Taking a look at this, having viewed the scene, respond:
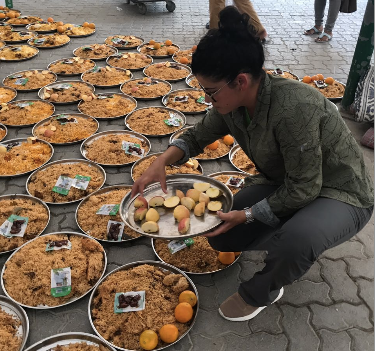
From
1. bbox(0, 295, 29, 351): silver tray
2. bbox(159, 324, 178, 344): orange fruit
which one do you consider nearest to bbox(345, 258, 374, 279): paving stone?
bbox(159, 324, 178, 344): orange fruit

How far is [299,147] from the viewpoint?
1.95 metres

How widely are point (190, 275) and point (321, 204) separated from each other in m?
1.11

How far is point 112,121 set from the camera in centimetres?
465

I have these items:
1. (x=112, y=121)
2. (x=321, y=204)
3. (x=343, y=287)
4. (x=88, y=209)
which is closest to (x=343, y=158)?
(x=321, y=204)

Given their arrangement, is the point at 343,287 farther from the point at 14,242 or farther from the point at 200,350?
the point at 14,242

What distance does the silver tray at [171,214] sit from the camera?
7.72 ft

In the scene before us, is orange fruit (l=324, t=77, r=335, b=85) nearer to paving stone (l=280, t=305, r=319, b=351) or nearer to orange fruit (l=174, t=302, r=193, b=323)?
paving stone (l=280, t=305, r=319, b=351)

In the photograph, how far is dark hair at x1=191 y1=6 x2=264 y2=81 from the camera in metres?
1.79

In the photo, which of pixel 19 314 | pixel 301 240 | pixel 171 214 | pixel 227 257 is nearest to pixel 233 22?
pixel 301 240

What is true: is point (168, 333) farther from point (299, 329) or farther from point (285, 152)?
point (285, 152)

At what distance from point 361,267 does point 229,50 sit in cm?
201

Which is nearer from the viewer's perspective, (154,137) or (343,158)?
(343,158)

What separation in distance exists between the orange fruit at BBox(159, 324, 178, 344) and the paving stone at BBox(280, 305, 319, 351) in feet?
2.36

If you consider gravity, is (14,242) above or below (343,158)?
below
